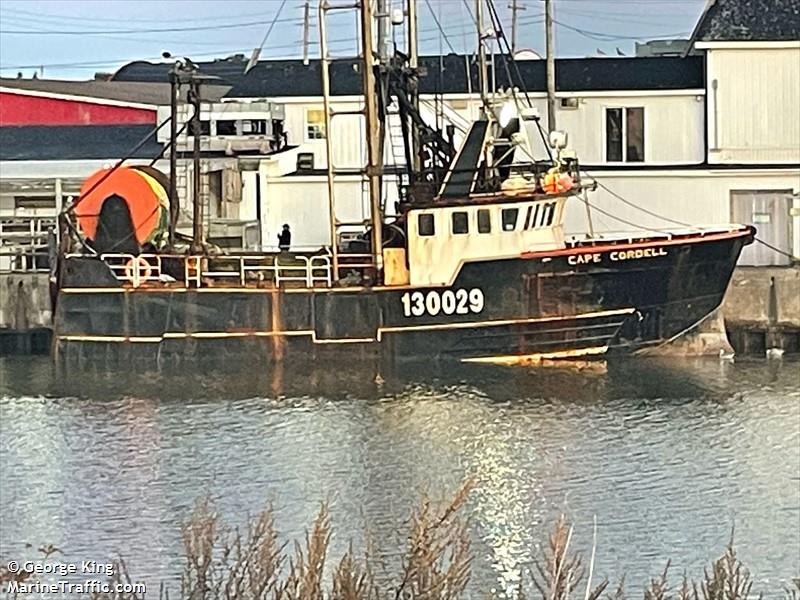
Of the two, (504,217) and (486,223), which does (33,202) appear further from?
(504,217)

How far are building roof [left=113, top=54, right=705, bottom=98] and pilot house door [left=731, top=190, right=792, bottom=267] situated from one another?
2730 millimetres

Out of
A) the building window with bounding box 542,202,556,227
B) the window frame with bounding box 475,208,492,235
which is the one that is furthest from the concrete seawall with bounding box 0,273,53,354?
the building window with bounding box 542,202,556,227

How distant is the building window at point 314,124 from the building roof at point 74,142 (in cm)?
304

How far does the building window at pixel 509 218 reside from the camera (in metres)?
27.8

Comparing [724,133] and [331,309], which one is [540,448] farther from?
[724,133]

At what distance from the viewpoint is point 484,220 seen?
2783cm

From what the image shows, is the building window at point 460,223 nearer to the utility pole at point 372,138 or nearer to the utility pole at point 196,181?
the utility pole at point 372,138

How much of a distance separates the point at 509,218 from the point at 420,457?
7281mm

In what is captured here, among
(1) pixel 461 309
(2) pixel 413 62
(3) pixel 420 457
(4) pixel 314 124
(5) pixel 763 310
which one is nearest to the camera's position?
(3) pixel 420 457

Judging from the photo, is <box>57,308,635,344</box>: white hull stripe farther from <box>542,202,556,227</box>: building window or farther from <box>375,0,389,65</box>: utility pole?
<box>375,0,389,65</box>: utility pole

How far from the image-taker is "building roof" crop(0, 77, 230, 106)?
41.6 m

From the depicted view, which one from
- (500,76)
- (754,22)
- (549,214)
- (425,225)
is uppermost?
(754,22)

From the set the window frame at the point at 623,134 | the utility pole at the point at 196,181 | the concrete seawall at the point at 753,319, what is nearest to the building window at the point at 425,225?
the utility pole at the point at 196,181

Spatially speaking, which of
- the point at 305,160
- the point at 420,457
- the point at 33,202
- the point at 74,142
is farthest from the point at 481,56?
the point at 420,457
